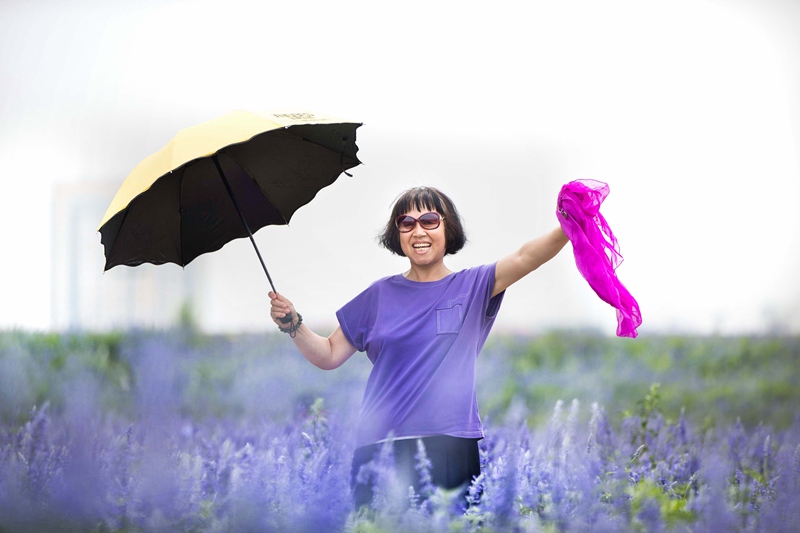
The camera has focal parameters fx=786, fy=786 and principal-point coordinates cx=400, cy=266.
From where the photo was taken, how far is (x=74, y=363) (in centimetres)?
390

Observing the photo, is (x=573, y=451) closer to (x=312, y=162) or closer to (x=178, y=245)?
(x=312, y=162)

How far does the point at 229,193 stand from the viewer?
299 centimetres

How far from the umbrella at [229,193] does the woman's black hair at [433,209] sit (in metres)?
0.32

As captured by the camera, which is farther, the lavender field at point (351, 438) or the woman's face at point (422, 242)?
the woman's face at point (422, 242)

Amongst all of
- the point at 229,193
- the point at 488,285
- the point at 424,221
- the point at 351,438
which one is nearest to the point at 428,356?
the point at 488,285

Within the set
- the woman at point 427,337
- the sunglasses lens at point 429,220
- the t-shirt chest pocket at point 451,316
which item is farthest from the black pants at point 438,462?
the sunglasses lens at point 429,220

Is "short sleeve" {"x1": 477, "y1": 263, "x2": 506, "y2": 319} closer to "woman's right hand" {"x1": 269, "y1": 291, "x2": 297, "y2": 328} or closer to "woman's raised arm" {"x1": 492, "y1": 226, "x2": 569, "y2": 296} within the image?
"woman's raised arm" {"x1": 492, "y1": 226, "x2": 569, "y2": 296}

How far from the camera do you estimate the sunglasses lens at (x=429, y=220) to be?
9.16 feet

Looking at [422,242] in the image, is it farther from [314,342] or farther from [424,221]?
[314,342]

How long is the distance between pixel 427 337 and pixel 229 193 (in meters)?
0.95

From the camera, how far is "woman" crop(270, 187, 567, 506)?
105 inches

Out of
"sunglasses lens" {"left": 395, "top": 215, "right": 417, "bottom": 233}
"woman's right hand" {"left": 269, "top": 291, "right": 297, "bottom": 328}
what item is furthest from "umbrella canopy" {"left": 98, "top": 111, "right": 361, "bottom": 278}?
"sunglasses lens" {"left": 395, "top": 215, "right": 417, "bottom": 233}

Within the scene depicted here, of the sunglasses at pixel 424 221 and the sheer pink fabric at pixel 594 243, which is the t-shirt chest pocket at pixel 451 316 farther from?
the sheer pink fabric at pixel 594 243

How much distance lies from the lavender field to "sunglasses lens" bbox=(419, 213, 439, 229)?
0.85 m
